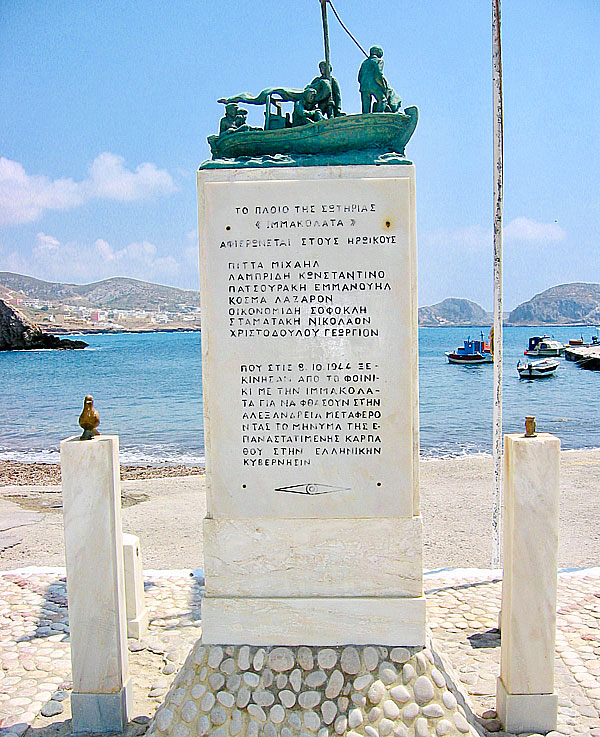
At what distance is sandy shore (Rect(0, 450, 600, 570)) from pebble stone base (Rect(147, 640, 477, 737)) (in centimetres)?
399

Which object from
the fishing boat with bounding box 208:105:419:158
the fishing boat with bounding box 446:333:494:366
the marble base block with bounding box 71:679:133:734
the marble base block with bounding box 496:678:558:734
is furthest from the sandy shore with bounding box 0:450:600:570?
the fishing boat with bounding box 446:333:494:366

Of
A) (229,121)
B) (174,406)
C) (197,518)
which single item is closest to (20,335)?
(174,406)

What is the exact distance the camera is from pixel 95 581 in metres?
3.76

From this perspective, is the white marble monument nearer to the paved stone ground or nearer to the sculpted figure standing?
the sculpted figure standing

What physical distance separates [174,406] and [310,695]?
36.2 m

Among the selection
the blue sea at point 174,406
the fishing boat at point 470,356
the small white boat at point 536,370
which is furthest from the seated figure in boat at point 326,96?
the fishing boat at point 470,356

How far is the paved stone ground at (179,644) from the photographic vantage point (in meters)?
3.99

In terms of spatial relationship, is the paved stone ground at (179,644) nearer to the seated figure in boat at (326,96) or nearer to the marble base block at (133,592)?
the marble base block at (133,592)

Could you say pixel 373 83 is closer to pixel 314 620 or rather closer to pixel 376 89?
pixel 376 89

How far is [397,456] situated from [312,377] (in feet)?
2.11

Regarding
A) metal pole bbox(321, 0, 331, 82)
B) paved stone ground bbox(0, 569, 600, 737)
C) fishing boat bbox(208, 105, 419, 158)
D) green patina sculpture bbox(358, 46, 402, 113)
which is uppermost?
metal pole bbox(321, 0, 331, 82)

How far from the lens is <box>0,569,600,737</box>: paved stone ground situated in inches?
157

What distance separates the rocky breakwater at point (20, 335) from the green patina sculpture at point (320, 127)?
9270cm

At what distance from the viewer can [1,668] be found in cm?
465
